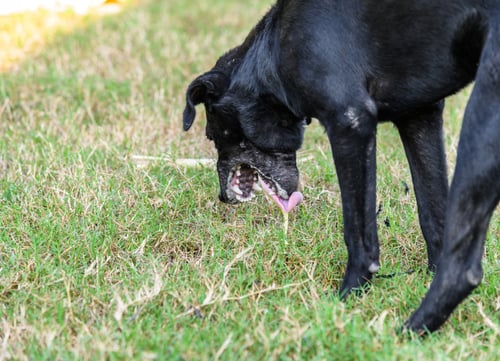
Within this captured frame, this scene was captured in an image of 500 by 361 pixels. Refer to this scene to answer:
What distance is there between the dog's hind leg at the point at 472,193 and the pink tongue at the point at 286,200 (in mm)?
1289

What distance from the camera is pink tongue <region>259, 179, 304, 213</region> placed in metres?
4.49

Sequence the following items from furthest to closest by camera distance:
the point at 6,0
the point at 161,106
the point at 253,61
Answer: the point at 6,0, the point at 161,106, the point at 253,61

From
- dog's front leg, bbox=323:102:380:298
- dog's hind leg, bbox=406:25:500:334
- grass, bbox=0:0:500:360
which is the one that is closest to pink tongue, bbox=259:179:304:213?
grass, bbox=0:0:500:360

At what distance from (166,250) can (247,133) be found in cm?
77

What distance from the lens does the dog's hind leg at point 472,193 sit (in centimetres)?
317

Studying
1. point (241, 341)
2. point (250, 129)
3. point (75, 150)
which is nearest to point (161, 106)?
point (75, 150)

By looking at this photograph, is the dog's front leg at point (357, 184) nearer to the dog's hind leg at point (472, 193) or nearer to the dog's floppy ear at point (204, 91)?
the dog's hind leg at point (472, 193)

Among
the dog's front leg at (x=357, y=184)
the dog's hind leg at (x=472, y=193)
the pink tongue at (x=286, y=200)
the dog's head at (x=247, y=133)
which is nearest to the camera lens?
the dog's hind leg at (x=472, y=193)

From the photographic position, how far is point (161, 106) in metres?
6.37

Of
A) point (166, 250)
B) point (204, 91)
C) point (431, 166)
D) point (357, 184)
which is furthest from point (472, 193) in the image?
point (166, 250)

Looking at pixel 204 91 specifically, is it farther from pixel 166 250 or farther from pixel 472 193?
pixel 472 193

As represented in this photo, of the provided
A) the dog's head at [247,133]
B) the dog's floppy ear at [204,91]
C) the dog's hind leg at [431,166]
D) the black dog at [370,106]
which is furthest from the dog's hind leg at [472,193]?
the dog's floppy ear at [204,91]

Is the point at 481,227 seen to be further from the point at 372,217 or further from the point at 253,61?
the point at 253,61

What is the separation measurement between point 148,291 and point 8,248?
0.99m
